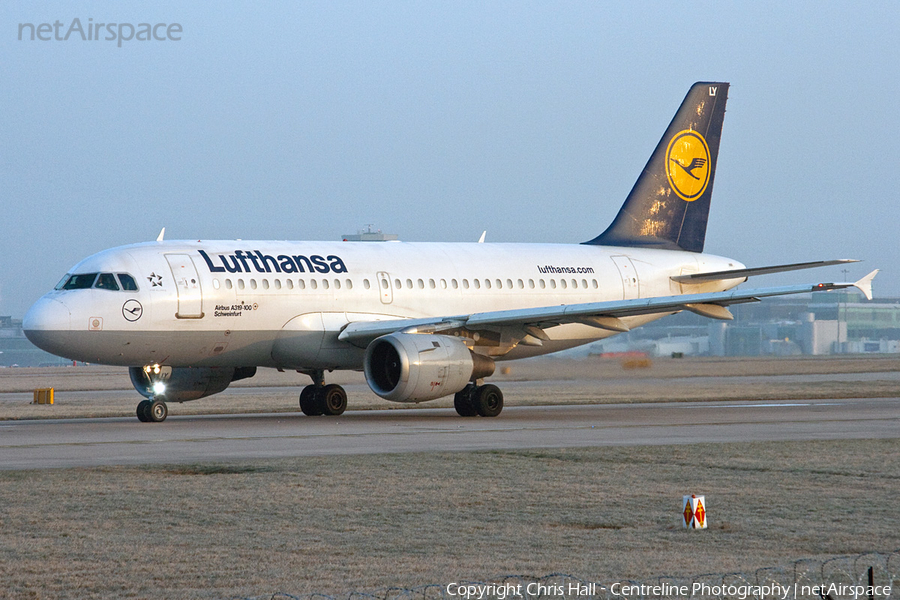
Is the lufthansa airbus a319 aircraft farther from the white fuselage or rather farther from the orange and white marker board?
the orange and white marker board

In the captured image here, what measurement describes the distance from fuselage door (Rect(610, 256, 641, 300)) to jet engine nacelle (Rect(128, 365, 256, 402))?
9812 millimetres

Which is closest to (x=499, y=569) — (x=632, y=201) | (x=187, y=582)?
(x=187, y=582)

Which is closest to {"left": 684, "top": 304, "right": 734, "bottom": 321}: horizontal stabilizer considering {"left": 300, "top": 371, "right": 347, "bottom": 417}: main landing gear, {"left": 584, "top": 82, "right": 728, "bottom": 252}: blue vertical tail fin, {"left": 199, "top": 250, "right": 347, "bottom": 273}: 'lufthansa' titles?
{"left": 584, "top": 82, "right": 728, "bottom": 252}: blue vertical tail fin

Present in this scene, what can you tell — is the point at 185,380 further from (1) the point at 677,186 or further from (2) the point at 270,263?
(1) the point at 677,186

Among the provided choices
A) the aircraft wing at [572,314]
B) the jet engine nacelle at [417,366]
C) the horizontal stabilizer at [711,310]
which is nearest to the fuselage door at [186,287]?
the aircraft wing at [572,314]

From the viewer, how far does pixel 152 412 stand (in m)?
24.0

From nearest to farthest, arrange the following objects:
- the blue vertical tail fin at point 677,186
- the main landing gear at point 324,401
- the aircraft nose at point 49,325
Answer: the aircraft nose at point 49,325, the main landing gear at point 324,401, the blue vertical tail fin at point 677,186

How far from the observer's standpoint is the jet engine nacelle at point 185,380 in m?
25.2

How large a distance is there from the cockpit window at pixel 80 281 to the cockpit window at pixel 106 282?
0.12 m

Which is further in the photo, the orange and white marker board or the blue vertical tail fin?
the blue vertical tail fin

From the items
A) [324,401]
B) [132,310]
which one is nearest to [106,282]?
[132,310]

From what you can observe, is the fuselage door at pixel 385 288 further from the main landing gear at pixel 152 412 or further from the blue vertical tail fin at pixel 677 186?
the blue vertical tail fin at pixel 677 186

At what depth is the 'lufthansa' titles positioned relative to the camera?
2458 centimetres

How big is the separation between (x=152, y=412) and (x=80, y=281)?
3030 mm
